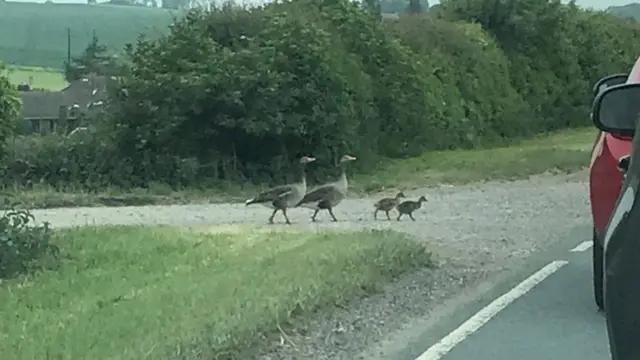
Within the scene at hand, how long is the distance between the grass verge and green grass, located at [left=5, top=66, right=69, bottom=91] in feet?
16.4

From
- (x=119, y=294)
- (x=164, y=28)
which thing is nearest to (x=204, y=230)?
(x=119, y=294)

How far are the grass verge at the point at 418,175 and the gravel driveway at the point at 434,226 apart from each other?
2.14 feet

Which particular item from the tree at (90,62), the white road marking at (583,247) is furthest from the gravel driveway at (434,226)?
the tree at (90,62)

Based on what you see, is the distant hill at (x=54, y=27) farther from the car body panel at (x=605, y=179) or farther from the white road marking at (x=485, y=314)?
the car body panel at (x=605, y=179)

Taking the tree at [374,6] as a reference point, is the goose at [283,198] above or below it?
below

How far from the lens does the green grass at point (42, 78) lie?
26.9 meters

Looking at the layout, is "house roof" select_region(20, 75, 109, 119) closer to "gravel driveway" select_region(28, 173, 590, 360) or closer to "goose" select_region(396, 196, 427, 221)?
"gravel driveway" select_region(28, 173, 590, 360)

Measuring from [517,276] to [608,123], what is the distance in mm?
7012

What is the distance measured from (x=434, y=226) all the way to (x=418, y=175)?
25.1 ft

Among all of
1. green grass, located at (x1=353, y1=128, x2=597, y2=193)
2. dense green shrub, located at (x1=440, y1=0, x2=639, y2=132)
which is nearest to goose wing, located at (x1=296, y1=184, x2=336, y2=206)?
green grass, located at (x1=353, y1=128, x2=597, y2=193)

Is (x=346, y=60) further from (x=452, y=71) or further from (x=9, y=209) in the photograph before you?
(x=9, y=209)

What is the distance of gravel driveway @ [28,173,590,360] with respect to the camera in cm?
959

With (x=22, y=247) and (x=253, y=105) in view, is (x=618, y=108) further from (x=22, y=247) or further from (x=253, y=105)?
(x=253, y=105)

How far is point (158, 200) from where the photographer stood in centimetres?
2139
